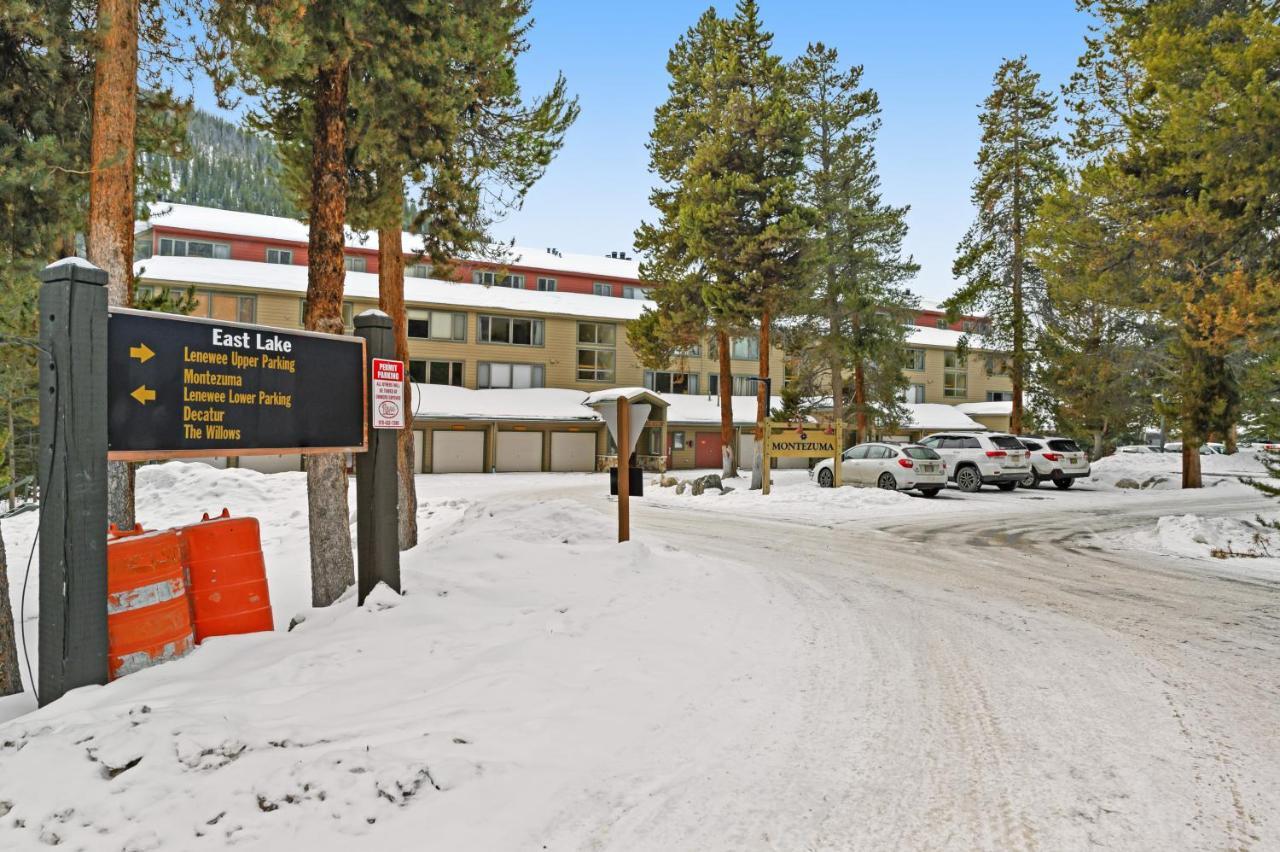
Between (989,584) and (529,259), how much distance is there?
37.1m

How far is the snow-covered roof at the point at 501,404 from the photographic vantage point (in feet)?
104

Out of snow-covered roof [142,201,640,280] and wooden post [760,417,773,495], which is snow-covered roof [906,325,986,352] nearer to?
snow-covered roof [142,201,640,280]

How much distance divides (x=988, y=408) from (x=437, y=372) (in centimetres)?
3312

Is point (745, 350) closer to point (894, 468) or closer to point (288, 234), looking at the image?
point (894, 468)

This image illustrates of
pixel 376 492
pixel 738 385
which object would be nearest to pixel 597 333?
pixel 738 385

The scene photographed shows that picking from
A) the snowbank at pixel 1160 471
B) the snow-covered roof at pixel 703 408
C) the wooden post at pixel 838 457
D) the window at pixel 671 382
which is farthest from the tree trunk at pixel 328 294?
the window at pixel 671 382

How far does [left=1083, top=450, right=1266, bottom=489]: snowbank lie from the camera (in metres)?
26.1

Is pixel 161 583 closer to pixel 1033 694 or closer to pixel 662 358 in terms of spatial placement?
pixel 1033 694

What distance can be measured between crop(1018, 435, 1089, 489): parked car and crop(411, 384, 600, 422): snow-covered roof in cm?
1808

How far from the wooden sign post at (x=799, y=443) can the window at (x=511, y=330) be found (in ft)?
59.0

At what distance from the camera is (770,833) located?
310 cm

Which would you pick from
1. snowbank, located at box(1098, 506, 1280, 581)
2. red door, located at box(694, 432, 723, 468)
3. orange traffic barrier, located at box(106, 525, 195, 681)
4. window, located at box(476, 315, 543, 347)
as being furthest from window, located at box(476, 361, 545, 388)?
orange traffic barrier, located at box(106, 525, 195, 681)

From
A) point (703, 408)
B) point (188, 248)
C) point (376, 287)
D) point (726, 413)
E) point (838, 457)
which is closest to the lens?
point (838, 457)

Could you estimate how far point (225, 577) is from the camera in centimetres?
508
